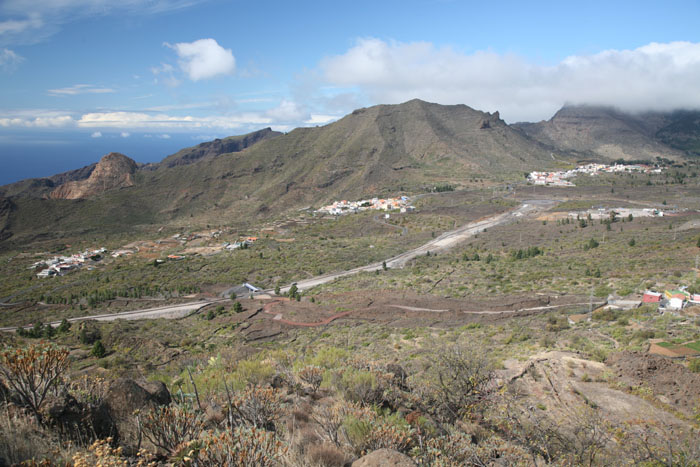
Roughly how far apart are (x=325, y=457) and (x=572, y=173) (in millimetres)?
120699

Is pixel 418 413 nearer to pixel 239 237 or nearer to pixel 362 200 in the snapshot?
pixel 239 237

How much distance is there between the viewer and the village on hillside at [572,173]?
9381cm

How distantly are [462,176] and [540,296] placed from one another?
79441mm

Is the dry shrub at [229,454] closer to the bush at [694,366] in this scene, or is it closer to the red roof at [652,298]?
the bush at [694,366]

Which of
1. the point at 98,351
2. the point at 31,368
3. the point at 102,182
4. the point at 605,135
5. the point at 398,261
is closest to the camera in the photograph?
the point at 31,368

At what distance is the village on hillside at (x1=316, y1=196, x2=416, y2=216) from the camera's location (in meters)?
74.4

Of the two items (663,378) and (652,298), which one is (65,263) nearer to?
(663,378)

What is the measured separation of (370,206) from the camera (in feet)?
260

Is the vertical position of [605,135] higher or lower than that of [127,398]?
higher

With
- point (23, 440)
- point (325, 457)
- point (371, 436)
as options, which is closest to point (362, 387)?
point (371, 436)

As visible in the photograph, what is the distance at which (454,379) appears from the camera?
816cm

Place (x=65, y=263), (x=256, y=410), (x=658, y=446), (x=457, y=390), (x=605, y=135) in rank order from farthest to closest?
(x=605, y=135) → (x=65, y=263) → (x=457, y=390) → (x=658, y=446) → (x=256, y=410)

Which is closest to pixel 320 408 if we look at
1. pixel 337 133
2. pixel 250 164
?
pixel 250 164

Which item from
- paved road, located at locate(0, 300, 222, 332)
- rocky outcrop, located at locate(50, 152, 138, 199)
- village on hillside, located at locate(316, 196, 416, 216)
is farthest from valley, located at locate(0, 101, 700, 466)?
rocky outcrop, located at locate(50, 152, 138, 199)
